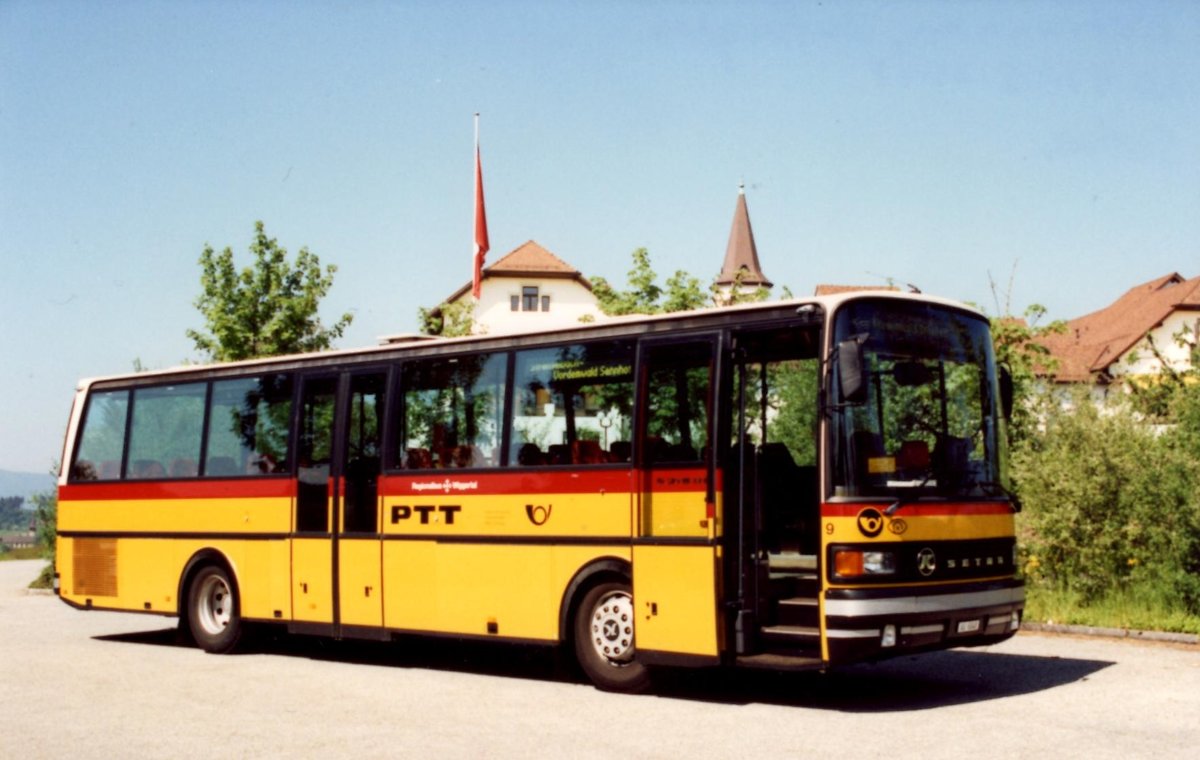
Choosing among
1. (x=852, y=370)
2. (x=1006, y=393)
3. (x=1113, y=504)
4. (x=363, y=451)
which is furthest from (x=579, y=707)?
(x=1113, y=504)

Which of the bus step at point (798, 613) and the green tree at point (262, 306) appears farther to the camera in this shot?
the green tree at point (262, 306)

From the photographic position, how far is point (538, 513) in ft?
43.6

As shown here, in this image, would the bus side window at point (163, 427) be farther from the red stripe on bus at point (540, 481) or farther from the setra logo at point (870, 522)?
the setra logo at point (870, 522)

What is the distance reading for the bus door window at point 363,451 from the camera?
15.1m

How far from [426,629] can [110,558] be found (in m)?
5.67

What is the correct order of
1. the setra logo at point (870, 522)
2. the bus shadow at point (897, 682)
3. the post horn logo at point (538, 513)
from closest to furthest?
the setra logo at point (870, 522)
the bus shadow at point (897, 682)
the post horn logo at point (538, 513)

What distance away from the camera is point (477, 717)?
440 inches

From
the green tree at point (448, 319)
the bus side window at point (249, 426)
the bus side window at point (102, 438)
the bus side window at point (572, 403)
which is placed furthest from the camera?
the green tree at point (448, 319)

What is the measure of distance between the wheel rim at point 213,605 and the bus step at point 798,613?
25.3 ft

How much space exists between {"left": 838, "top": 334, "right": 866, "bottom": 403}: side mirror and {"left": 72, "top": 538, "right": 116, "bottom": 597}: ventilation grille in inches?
425

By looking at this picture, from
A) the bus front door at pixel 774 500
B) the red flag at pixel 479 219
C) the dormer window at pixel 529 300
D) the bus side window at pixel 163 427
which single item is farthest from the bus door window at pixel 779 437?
the dormer window at pixel 529 300

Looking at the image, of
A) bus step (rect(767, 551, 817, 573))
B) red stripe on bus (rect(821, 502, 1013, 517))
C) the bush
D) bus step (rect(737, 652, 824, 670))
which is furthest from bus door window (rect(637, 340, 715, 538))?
A: the bush

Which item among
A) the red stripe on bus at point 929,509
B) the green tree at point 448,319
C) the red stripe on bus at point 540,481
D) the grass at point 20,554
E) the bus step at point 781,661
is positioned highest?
the green tree at point 448,319

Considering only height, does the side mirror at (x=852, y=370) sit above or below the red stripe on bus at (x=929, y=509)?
above
